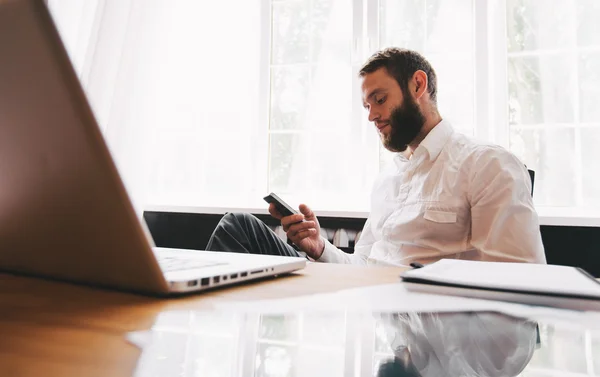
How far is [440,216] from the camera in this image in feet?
4.24

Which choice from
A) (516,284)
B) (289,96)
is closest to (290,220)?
(516,284)

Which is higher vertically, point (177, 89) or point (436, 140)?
point (177, 89)

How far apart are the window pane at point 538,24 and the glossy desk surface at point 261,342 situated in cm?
203

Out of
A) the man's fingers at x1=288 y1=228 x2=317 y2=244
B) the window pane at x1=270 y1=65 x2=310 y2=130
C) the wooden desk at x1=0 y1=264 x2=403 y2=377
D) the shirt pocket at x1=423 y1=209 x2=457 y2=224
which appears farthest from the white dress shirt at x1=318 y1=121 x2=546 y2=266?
the window pane at x1=270 y1=65 x2=310 y2=130

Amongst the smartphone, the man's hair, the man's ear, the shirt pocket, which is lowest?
the shirt pocket

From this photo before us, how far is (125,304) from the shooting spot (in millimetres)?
412

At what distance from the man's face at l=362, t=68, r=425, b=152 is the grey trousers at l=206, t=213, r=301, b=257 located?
0.57 meters

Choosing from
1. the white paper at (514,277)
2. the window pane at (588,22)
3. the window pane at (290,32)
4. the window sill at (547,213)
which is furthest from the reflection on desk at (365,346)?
the window pane at (290,32)

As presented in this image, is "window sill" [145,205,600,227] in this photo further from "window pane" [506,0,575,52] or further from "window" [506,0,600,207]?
"window pane" [506,0,575,52]

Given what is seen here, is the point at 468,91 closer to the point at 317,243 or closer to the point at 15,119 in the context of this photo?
the point at 317,243

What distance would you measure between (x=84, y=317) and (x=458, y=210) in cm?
109

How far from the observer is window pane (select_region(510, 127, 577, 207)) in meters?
1.97

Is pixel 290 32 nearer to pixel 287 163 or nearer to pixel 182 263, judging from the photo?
pixel 287 163

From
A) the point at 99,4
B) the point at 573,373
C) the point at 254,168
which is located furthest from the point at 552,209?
the point at 99,4
